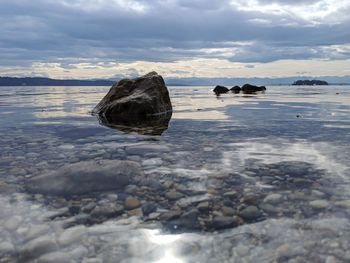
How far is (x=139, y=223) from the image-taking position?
4.51 m

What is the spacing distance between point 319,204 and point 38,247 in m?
3.63

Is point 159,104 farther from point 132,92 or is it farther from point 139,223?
point 139,223

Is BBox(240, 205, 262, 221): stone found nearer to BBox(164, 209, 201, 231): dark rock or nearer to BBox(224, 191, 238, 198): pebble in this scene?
BBox(224, 191, 238, 198): pebble

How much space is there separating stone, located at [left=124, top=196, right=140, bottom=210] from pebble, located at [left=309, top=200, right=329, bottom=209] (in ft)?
7.93

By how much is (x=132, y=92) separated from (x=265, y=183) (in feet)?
48.8

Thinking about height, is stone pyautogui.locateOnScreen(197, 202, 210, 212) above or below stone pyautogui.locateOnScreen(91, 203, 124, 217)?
above

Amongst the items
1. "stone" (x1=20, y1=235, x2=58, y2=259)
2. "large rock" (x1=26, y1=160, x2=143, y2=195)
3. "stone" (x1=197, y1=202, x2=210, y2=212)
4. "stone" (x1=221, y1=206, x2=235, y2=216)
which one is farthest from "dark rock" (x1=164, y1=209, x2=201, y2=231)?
"large rock" (x1=26, y1=160, x2=143, y2=195)

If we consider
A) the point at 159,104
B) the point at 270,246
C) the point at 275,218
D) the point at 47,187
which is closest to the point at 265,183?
the point at 275,218

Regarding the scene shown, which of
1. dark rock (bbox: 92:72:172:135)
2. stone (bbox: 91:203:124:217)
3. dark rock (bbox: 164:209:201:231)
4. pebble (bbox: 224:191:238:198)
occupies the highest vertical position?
dark rock (bbox: 92:72:172:135)

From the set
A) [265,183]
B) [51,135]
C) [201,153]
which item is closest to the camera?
[265,183]

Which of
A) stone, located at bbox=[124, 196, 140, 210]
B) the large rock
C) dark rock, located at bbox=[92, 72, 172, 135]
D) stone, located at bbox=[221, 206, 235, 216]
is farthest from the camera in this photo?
dark rock, located at bbox=[92, 72, 172, 135]

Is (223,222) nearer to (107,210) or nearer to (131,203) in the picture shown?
(131,203)

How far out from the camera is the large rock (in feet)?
18.9

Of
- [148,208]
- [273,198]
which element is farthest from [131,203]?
[273,198]
